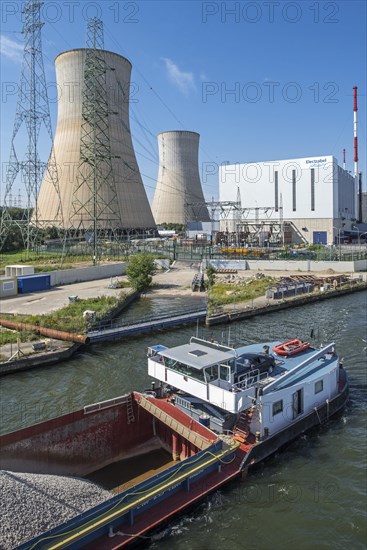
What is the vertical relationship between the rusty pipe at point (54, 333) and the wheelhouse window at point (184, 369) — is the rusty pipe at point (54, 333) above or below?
below

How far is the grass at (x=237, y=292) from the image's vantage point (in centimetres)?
2938

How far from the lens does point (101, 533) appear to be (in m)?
7.38

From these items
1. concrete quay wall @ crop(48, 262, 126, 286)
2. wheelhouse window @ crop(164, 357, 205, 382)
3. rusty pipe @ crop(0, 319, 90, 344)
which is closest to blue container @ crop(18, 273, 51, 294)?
concrete quay wall @ crop(48, 262, 126, 286)

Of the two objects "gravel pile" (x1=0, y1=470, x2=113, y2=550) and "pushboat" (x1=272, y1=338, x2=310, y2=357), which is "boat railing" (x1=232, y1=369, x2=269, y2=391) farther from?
"gravel pile" (x1=0, y1=470, x2=113, y2=550)

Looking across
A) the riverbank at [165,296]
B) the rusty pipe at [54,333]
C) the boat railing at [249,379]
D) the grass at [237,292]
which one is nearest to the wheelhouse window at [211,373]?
the boat railing at [249,379]

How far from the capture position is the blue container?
31.6 m

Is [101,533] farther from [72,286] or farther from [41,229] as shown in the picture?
[41,229]

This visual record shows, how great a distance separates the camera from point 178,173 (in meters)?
84.2

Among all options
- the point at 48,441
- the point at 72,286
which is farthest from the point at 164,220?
the point at 48,441

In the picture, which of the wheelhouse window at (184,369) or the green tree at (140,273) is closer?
the wheelhouse window at (184,369)

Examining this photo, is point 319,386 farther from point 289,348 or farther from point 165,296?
point 165,296

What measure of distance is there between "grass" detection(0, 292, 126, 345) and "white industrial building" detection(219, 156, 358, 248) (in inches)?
1796

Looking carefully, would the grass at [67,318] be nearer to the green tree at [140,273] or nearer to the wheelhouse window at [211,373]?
the green tree at [140,273]

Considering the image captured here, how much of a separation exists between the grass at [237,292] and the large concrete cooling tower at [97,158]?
76.7 feet
